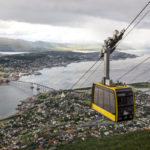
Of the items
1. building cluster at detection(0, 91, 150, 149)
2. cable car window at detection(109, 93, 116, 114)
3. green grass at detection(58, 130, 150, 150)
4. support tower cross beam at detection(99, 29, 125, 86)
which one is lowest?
building cluster at detection(0, 91, 150, 149)

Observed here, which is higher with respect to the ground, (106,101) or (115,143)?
(106,101)

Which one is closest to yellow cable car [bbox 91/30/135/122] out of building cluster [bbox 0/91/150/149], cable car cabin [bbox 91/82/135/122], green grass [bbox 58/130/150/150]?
cable car cabin [bbox 91/82/135/122]

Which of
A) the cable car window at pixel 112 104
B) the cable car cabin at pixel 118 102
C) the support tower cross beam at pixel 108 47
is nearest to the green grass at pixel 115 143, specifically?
Answer: the cable car cabin at pixel 118 102

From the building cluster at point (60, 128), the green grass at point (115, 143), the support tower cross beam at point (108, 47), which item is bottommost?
the building cluster at point (60, 128)

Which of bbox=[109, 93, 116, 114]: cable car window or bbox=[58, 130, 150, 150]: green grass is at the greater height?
bbox=[109, 93, 116, 114]: cable car window

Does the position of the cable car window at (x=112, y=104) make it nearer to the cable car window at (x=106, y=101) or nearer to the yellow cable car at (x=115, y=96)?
the yellow cable car at (x=115, y=96)

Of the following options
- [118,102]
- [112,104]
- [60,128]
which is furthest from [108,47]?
[60,128]

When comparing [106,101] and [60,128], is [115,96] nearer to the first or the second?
[106,101]

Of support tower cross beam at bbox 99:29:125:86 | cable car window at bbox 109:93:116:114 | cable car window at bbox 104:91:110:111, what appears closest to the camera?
support tower cross beam at bbox 99:29:125:86

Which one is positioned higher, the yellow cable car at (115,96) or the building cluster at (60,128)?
the yellow cable car at (115,96)

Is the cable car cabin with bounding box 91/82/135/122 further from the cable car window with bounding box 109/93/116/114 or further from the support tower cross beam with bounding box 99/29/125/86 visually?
the support tower cross beam with bounding box 99/29/125/86
